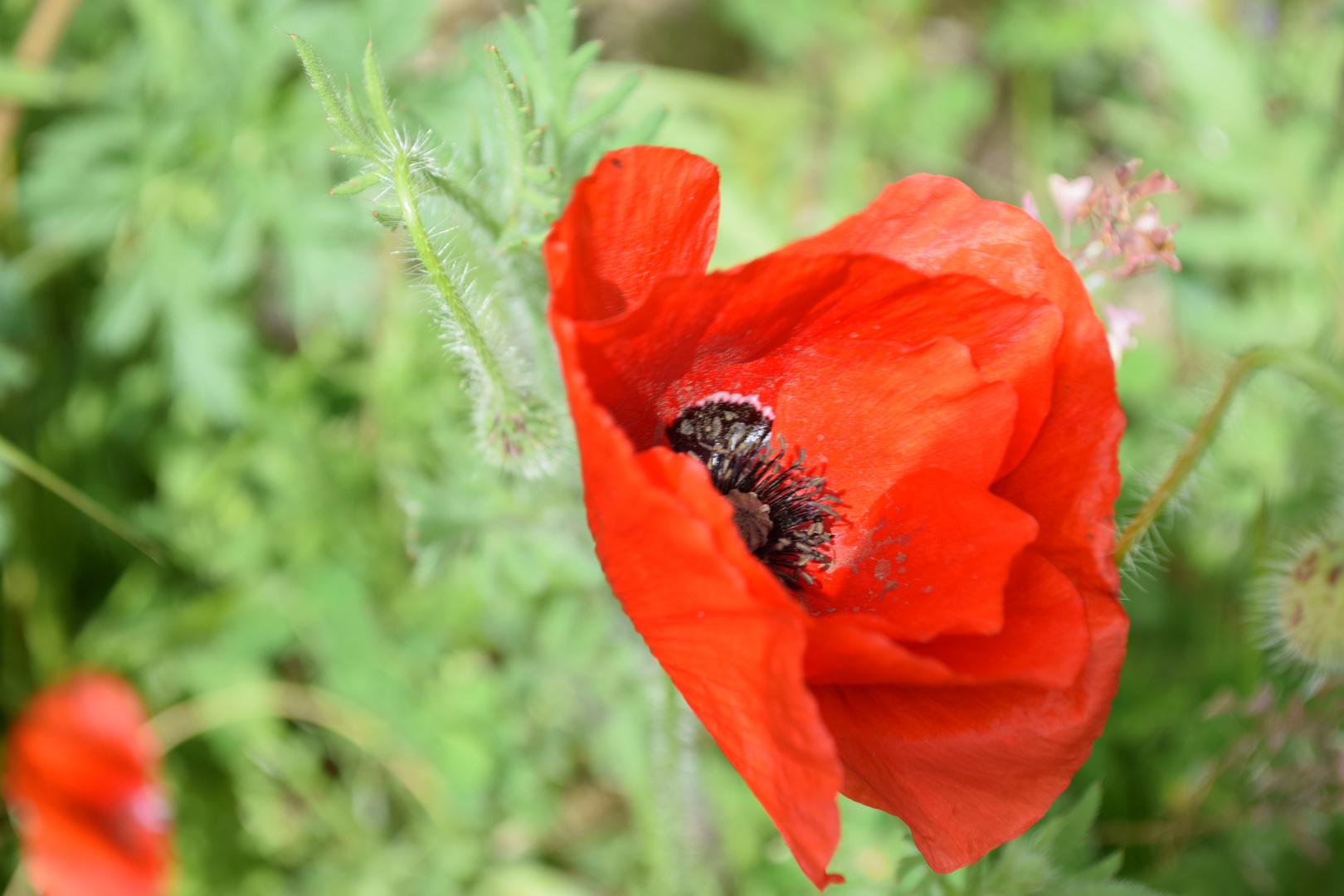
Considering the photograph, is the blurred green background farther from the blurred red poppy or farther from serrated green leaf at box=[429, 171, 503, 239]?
the blurred red poppy

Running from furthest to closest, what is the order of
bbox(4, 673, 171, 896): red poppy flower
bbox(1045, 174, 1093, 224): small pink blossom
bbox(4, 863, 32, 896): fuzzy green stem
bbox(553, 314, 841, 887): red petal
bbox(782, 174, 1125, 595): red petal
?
bbox(4, 863, 32, 896): fuzzy green stem, bbox(4, 673, 171, 896): red poppy flower, bbox(1045, 174, 1093, 224): small pink blossom, bbox(782, 174, 1125, 595): red petal, bbox(553, 314, 841, 887): red petal

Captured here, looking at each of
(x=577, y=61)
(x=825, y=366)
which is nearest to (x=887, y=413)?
(x=825, y=366)

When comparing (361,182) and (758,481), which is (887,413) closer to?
(758,481)

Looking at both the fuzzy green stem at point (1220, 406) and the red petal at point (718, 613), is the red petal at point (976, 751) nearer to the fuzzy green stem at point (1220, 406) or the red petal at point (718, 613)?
the red petal at point (718, 613)

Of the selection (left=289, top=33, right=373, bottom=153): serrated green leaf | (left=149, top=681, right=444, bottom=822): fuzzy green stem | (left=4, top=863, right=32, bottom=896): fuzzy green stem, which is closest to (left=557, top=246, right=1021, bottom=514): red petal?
(left=289, top=33, right=373, bottom=153): serrated green leaf

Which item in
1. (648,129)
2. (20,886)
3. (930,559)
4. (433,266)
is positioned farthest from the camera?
(20,886)

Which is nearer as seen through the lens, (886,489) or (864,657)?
(864,657)

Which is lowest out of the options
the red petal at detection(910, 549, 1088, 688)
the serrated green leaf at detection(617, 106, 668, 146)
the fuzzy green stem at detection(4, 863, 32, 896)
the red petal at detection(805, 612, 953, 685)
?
the fuzzy green stem at detection(4, 863, 32, 896)
